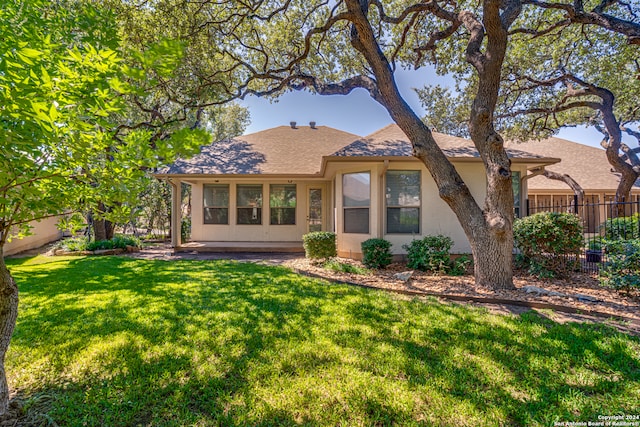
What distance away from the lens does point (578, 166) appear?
16469 mm

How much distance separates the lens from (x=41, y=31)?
1921mm

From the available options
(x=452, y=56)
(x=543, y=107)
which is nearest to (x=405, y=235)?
(x=452, y=56)

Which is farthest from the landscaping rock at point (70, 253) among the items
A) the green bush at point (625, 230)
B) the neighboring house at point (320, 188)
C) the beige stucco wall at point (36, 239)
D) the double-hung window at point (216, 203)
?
the green bush at point (625, 230)

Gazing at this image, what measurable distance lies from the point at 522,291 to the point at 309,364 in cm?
463

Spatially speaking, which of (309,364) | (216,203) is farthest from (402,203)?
(216,203)

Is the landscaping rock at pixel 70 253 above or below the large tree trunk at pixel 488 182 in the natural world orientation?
below

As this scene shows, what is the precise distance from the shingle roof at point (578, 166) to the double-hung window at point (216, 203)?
16.3 m

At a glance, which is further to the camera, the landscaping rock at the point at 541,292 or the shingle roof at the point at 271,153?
the shingle roof at the point at 271,153

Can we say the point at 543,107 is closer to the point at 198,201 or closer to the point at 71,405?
the point at 198,201

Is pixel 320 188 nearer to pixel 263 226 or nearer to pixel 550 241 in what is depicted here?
pixel 263 226

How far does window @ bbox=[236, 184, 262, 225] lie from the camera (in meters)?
11.9

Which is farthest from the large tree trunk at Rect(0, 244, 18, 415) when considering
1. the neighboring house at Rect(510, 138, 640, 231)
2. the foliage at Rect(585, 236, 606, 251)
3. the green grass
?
the neighboring house at Rect(510, 138, 640, 231)

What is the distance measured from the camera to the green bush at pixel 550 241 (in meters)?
5.92

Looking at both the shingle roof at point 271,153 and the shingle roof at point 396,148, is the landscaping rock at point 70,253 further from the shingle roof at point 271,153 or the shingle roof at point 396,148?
the shingle roof at point 396,148
